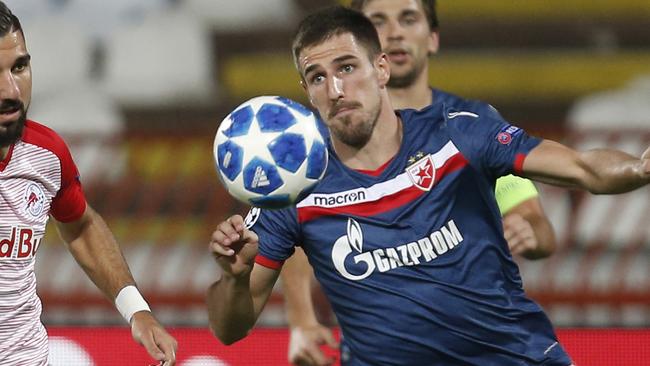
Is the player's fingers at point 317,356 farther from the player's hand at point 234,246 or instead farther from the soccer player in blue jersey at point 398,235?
the player's hand at point 234,246

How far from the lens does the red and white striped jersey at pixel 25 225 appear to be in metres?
3.47

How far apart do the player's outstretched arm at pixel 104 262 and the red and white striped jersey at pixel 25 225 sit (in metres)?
0.23

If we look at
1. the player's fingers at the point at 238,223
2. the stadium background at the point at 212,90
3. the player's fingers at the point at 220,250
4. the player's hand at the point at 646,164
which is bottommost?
the stadium background at the point at 212,90

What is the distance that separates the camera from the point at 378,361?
11.8 feet

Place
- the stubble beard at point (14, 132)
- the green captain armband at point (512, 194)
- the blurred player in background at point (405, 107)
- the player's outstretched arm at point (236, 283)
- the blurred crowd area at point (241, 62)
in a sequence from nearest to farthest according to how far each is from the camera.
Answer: the player's outstretched arm at point (236, 283)
the stubble beard at point (14, 132)
the blurred player in background at point (405, 107)
the green captain armband at point (512, 194)
the blurred crowd area at point (241, 62)

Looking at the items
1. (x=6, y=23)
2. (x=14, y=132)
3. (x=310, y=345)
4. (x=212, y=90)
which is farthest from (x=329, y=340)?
(x=212, y=90)

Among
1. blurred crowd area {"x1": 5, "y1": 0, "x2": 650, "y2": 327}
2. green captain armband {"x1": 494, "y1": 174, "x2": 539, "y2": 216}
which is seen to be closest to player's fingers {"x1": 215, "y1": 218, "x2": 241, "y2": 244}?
green captain armband {"x1": 494, "y1": 174, "x2": 539, "y2": 216}

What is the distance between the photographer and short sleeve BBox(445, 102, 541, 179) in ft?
11.3

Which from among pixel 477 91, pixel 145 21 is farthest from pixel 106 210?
pixel 477 91

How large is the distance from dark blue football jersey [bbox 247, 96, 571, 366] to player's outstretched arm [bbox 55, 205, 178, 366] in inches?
15.7

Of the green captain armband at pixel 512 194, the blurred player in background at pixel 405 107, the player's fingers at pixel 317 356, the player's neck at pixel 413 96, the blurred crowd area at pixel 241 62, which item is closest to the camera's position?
the player's fingers at pixel 317 356

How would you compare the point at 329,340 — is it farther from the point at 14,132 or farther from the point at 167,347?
the point at 14,132

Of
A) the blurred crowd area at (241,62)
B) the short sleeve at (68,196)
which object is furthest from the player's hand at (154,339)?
the blurred crowd area at (241,62)

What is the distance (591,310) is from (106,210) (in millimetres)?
2656
